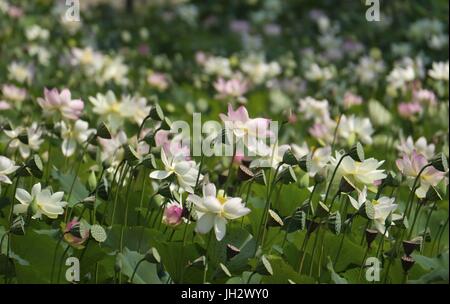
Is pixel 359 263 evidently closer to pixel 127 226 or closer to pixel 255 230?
pixel 255 230

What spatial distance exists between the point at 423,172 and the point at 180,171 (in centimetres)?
62

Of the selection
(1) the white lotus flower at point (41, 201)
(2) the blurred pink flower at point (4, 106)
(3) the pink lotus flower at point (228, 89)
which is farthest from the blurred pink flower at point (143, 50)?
(1) the white lotus flower at point (41, 201)

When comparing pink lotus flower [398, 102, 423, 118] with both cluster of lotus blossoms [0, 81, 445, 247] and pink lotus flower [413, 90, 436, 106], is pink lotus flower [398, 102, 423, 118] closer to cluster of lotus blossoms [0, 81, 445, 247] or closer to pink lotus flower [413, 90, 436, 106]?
pink lotus flower [413, 90, 436, 106]

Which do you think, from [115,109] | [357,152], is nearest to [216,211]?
[357,152]

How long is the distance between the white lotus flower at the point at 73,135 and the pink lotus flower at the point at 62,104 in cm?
11

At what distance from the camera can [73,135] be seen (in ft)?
9.04

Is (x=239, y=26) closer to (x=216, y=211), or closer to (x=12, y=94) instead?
(x=12, y=94)

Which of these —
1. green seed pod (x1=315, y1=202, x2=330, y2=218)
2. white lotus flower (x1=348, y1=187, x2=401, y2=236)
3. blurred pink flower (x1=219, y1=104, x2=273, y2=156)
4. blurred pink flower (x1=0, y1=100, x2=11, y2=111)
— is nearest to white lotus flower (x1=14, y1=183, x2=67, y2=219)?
blurred pink flower (x1=219, y1=104, x2=273, y2=156)

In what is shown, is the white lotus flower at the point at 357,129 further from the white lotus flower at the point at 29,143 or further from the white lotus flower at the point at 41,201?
the white lotus flower at the point at 41,201

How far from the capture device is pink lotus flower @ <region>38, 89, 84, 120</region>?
2578 millimetres

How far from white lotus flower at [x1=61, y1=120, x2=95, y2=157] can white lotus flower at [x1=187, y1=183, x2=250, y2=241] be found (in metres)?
0.88

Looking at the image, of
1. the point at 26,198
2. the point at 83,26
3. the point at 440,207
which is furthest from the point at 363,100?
the point at 26,198

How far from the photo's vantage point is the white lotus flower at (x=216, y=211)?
1.89 metres

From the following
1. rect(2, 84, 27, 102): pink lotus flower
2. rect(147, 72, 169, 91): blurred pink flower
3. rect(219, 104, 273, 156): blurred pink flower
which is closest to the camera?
rect(219, 104, 273, 156): blurred pink flower
